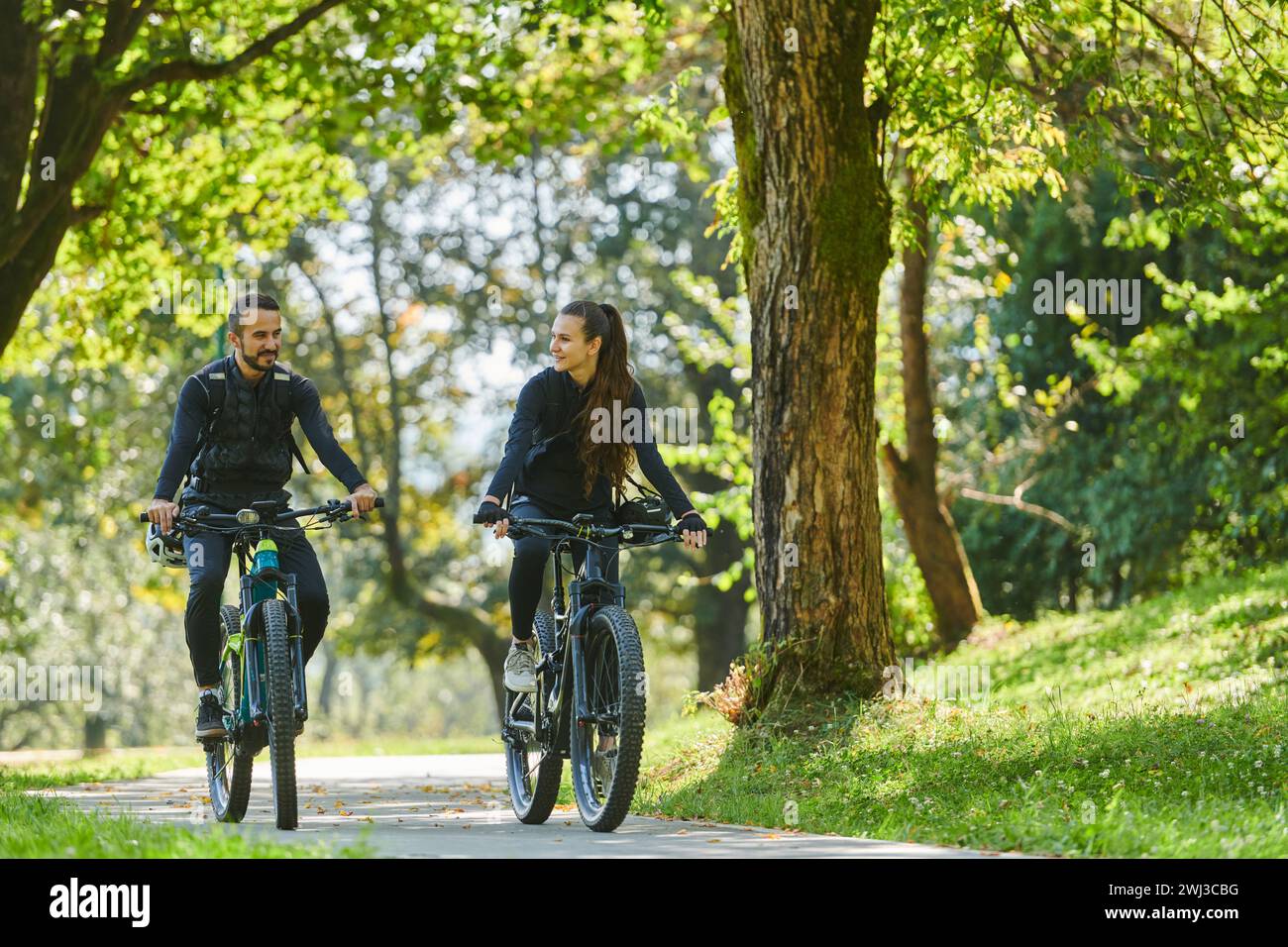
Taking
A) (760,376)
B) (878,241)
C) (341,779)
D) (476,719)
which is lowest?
(476,719)

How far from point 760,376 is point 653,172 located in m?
19.5

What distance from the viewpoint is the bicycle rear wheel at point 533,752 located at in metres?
7.38

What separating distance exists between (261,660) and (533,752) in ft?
5.07

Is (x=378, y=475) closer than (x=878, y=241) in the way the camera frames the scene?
No

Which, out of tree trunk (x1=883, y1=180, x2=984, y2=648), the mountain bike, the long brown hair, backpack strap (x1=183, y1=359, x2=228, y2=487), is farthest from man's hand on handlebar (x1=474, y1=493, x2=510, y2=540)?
tree trunk (x1=883, y1=180, x2=984, y2=648)

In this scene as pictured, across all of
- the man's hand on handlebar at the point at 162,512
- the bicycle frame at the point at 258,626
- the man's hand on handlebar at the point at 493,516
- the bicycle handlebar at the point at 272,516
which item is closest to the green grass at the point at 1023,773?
the man's hand on handlebar at the point at 493,516

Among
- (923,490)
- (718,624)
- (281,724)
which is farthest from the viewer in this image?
(718,624)

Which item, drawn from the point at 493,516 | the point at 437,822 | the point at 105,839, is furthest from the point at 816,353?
the point at 105,839

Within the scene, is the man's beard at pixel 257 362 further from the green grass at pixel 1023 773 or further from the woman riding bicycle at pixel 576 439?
the green grass at pixel 1023 773

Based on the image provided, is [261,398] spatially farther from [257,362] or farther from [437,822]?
[437,822]

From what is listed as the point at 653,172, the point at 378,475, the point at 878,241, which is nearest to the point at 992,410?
the point at 653,172

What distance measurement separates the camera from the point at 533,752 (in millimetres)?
7883
